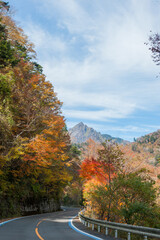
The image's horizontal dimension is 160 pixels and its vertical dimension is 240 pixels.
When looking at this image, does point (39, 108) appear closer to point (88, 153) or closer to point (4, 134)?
point (4, 134)

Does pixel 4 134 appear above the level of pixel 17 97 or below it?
below

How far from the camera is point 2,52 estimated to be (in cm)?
2114

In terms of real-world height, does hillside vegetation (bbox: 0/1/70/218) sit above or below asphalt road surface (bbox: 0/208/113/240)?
above

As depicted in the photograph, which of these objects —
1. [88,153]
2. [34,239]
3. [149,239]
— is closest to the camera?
[34,239]

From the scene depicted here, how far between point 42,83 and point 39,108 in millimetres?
6021

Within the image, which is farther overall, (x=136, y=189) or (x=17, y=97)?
(x=17, y=97)

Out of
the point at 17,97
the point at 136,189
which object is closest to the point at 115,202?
the point at 136,189

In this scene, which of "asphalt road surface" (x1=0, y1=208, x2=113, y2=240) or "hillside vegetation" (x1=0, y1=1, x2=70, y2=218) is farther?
"hillside vegetation" (x1=0, y1=1, x2=70, y2=218)

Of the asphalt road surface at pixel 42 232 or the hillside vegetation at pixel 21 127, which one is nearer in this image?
the asphalt road surface at pixel 42 232

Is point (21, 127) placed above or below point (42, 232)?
above

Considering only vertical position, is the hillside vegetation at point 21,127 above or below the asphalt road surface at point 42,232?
above

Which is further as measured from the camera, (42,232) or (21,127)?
(21,127)

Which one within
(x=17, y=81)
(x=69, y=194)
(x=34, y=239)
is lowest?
(x=69, y=194)

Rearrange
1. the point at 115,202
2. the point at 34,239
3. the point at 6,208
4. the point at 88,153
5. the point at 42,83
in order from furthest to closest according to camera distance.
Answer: the point at 88,153 < the point at 42,83 < the point at 6,208 < the point at 115,202 < the point at 34,239
